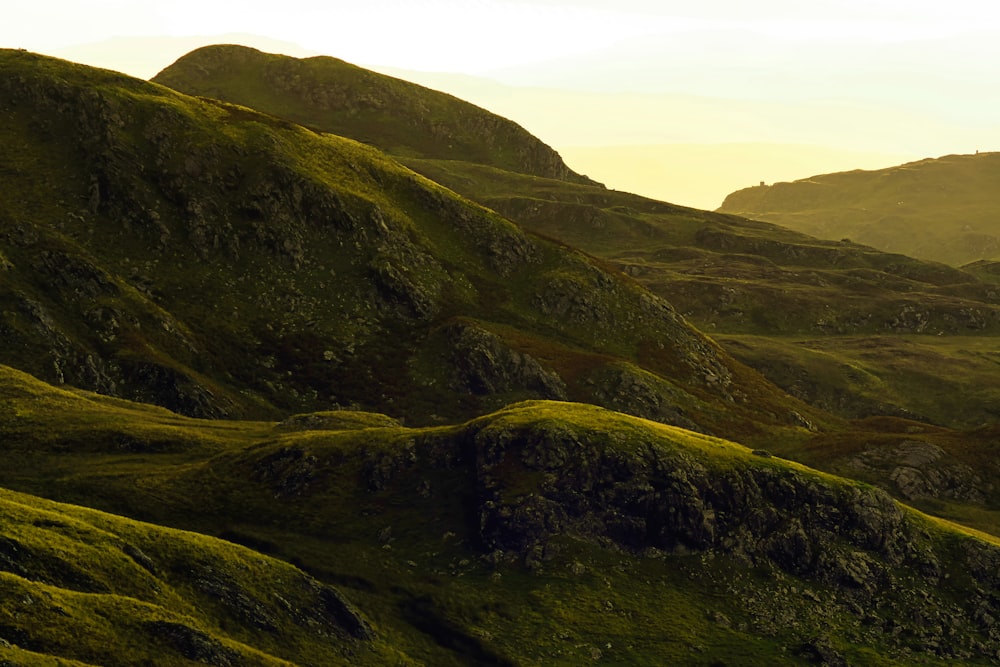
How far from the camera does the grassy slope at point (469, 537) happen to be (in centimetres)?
7209

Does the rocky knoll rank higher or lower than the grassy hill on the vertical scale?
lower

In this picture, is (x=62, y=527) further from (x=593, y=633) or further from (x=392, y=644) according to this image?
(x=593, y=633)

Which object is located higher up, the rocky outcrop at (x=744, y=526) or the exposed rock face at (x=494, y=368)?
the exposed rock face at (x=494, y=368)

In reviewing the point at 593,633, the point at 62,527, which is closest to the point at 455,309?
the point at 593,633

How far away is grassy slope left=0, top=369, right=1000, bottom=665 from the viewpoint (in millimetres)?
72088

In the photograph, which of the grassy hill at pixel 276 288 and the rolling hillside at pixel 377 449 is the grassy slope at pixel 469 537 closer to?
the rolling hillside at pixel 377 449

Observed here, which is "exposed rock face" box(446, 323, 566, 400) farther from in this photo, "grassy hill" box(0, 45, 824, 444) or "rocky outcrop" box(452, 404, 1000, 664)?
"rocky outcrop" box(452, 404, 1000, 664)

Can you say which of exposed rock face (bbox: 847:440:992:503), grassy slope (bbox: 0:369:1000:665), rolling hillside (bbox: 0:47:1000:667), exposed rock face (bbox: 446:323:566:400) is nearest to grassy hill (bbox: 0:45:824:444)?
exposed rock face (bbox: 446:323:566:400)

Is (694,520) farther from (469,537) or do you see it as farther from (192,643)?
(192,643)

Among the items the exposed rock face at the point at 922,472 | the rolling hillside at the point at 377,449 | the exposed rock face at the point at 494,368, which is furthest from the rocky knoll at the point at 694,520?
the exposed rock face at the point at 494,368

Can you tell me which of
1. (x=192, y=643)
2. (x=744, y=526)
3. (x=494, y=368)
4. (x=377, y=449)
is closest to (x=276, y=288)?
(x=494, y=368)

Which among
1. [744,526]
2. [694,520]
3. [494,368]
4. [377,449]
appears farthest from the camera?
[494,368]

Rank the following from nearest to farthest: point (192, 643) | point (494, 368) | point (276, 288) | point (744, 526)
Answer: point (192, 643) → point (744, 526) → point (494, 368) → point (276, 288)

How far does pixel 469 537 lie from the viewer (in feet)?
277
